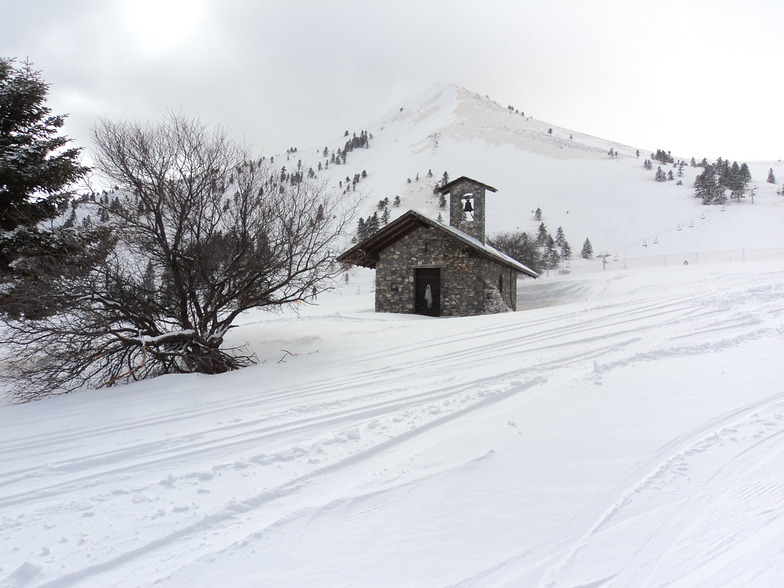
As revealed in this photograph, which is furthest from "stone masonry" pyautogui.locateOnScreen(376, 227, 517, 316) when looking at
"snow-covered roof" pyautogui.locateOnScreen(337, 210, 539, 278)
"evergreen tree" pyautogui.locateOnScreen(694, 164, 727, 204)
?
"evergreen tree" pyautogui.locateOnScreen(694, 164, 727, 204)

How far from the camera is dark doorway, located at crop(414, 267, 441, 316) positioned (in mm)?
16703

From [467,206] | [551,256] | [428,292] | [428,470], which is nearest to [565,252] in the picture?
[551,256]

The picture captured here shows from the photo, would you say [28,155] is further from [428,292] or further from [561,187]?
[561,187]

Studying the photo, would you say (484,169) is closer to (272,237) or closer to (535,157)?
(535,157)

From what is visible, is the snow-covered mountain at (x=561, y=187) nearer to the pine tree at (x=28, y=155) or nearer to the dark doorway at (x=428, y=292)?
the dark doorway at (x=428, y=292)

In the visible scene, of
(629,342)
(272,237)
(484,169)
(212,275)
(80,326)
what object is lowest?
(629,342)

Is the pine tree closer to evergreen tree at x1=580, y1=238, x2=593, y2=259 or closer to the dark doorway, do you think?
the dark doorway

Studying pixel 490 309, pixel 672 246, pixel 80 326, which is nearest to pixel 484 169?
pixel 672 246

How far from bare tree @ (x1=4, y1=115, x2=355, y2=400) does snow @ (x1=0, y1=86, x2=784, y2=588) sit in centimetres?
103

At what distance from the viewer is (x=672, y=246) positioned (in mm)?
43844

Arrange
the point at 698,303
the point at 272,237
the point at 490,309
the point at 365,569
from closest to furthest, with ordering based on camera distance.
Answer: the point at 365,569 < the point at 272,237 < the point at 698,303 < the point at 490,309

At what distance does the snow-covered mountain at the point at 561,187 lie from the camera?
45625 millimetres

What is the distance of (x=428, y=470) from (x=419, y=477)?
12 cm

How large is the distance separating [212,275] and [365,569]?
6424 mm
